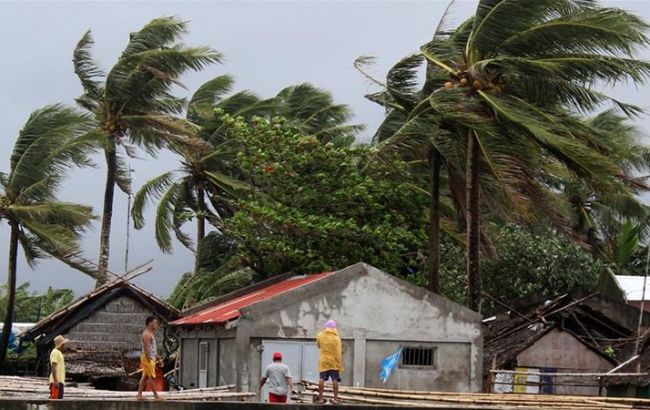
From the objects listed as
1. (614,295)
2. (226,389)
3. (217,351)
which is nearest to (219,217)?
(614,295)

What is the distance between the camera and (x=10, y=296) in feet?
119

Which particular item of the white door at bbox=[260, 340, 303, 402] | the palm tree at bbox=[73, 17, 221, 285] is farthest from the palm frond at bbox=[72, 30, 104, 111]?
the white door at bbox=[260, 340, 303, 402]

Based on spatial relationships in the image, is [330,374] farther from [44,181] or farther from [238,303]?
[44,181]

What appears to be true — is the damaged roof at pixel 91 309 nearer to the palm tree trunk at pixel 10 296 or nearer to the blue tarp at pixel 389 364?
the palm tree trunk at pixel 10 296

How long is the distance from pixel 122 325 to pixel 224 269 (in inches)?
312

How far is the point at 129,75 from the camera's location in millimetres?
37719

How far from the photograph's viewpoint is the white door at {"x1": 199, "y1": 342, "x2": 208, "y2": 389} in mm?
28031

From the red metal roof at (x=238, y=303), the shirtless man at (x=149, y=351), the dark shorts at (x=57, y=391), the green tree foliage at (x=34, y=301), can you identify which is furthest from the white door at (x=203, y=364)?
the green tree foliage at (x=34, y=301)

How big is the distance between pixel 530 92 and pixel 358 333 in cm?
649

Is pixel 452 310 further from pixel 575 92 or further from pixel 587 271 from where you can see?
pixel 587 271

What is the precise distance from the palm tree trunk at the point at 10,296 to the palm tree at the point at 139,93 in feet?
8.13

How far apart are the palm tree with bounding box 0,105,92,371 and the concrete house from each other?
8.21m

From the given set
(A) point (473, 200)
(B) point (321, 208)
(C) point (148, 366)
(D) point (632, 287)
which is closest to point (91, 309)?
(B) point (321, 208)

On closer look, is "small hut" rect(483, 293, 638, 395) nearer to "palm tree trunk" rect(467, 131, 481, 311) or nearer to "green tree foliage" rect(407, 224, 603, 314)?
"palm tree trunk" rect(467, 131, 481, 311)
